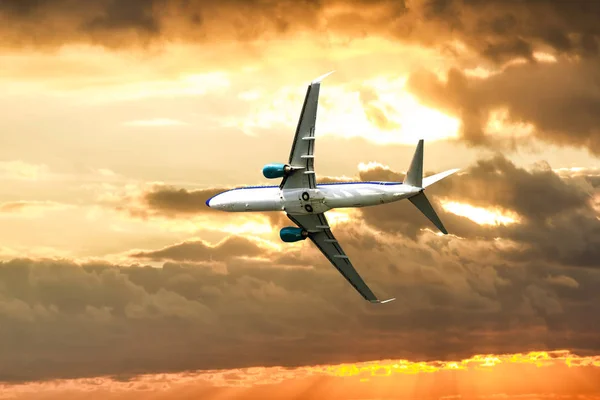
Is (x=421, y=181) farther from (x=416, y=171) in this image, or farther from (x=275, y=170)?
(x=275, y=170)

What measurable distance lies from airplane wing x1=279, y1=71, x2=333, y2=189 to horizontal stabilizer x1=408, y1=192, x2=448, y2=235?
14861 millimetres

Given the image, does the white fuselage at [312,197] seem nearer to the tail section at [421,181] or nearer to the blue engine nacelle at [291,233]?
the tail section at [421,181]

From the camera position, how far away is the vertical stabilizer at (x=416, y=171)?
167m

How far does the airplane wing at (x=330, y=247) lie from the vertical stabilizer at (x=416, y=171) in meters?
22.9

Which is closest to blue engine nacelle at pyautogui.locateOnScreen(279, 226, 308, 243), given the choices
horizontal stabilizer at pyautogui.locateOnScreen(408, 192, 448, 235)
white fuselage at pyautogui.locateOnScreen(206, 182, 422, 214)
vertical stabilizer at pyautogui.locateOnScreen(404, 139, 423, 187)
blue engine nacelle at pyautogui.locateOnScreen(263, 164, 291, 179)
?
white fuselage at pyautogui.locateOnScreen(206, 182, 422, 214)

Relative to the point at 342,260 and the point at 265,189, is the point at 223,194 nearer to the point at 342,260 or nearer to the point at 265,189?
the point at 265,189

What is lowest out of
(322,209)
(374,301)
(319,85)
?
(374,301)

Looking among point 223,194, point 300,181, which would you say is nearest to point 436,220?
point 300,181

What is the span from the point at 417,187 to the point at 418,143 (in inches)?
242

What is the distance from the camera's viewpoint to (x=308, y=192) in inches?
6865

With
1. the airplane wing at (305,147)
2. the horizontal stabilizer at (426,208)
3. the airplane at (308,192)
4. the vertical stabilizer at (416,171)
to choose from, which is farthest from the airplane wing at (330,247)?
the vertical stabilizer at (416,171)

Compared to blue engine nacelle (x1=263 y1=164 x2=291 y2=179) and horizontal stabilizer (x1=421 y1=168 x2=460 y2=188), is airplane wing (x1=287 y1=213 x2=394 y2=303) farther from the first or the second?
horizontal stabilizer (x1=421 y1=168 x2=460 y2=188)

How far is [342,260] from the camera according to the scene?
195m

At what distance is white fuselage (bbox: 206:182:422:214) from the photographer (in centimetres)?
16825
